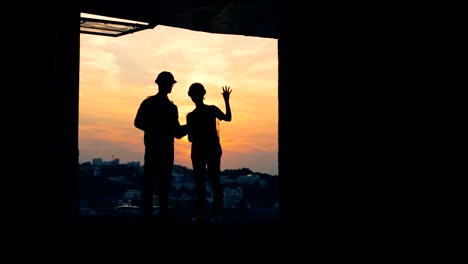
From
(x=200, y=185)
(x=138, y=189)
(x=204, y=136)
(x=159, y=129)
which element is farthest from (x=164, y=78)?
(x=138, y=189)

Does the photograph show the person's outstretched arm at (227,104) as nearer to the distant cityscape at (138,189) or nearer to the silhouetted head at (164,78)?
the silhouetted head at (164,78)

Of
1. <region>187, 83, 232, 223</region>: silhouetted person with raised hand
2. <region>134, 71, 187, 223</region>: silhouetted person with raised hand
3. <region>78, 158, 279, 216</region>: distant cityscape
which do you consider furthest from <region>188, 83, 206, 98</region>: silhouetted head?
<region>78, 158, 279, 216</region>: distant cityscape

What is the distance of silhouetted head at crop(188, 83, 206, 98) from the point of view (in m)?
7.24

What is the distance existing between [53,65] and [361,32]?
7.56ft

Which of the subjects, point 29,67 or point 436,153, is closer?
point 436,153

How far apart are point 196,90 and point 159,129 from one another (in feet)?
3.15

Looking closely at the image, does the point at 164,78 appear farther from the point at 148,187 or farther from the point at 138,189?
the point at 138,189

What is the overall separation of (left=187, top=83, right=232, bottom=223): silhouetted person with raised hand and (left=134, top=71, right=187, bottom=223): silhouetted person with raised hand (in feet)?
1.91

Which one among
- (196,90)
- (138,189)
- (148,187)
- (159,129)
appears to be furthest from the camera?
(138,189)

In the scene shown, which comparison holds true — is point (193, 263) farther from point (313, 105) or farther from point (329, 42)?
point (329, 42)

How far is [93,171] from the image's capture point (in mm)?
38125

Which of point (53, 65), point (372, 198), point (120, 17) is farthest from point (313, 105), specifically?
point (120, 17)

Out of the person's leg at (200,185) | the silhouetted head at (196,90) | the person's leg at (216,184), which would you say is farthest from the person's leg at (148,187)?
the silhouetted head at (196,90)

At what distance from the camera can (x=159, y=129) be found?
6.59m
